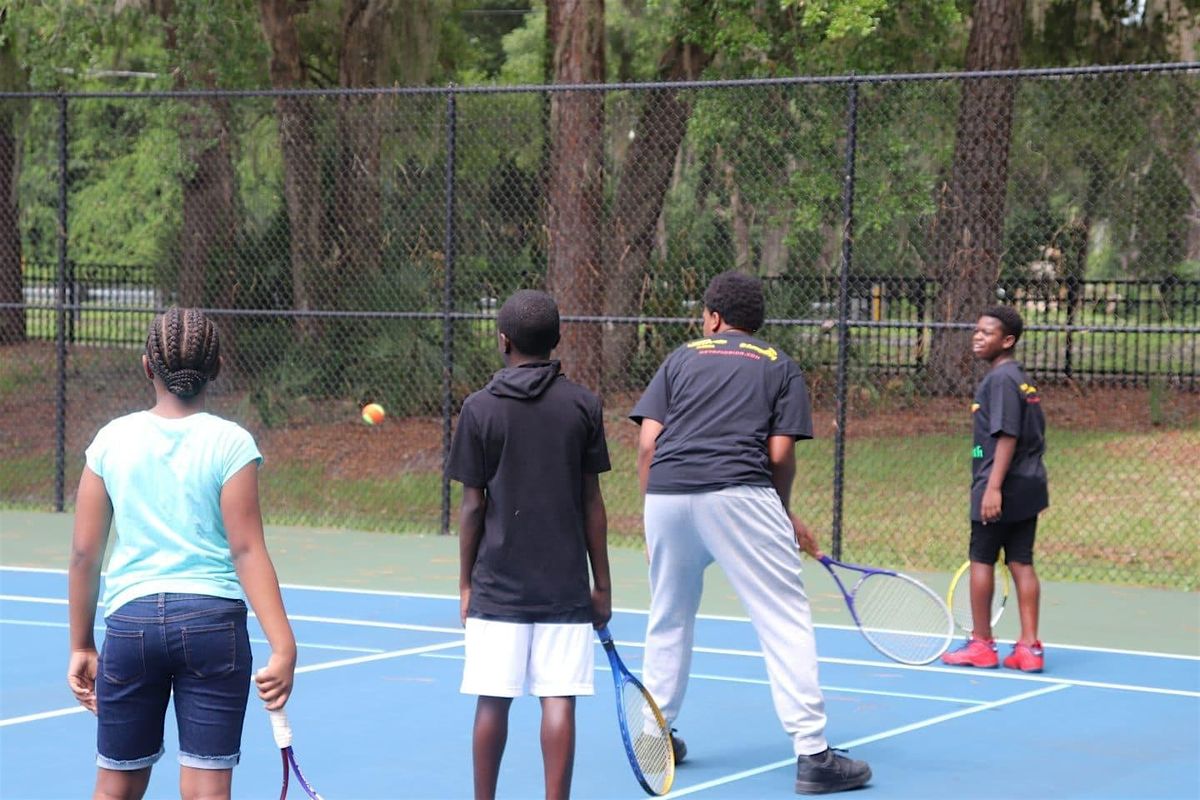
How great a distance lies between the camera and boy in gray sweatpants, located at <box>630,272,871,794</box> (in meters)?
6.26

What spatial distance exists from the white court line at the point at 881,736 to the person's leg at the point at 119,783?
7.49 feet

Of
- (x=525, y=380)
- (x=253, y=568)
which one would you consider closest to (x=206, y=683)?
(x=253, y=568)

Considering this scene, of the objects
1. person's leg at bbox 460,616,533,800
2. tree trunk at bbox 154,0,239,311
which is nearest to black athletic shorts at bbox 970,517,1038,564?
person's leg at bbox 460,616,533,800

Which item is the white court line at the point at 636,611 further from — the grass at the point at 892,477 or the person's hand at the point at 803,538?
the person's hand at the point at 803,538

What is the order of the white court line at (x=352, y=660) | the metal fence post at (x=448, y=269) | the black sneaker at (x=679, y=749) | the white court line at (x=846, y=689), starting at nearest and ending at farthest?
1. the black sneaker at (x=679, y=749)
2. the white court line at (x=352, y=660)
3. the white court line at (x=846, y=689)
4. the metal fence post at (x=448, y=269)

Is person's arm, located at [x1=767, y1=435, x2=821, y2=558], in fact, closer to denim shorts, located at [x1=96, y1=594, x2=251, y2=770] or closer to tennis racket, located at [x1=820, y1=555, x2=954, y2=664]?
tennis racket, located at [x1=820, y1=555, x2=954, y2=664]

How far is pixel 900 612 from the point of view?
26.3ft

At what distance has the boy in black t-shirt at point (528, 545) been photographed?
527 cm

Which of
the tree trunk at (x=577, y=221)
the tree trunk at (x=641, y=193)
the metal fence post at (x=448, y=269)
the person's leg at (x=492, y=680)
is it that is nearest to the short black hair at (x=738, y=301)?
the person's leg at (x=492, y=680)

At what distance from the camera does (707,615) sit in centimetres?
Result: 1020

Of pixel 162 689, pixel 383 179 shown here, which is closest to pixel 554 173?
pixel 383 179

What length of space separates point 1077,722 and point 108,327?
15.5 m

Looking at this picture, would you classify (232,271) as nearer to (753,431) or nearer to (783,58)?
(783,58)

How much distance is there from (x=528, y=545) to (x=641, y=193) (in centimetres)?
1409
